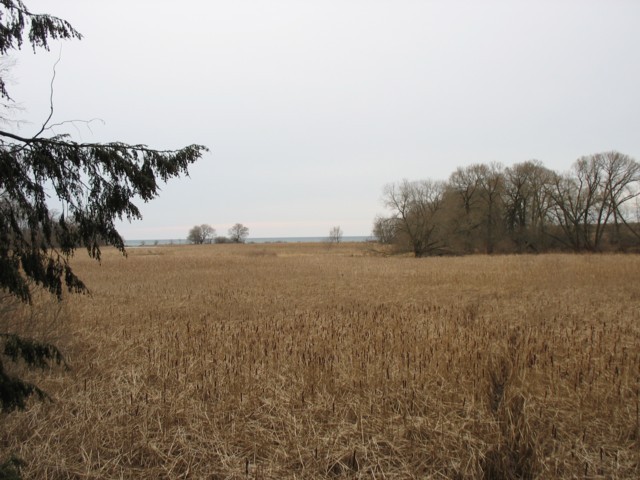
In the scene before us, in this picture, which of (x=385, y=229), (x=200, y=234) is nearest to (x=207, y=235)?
(x=200, y=234)

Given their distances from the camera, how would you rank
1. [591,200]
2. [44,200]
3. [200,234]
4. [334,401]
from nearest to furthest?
[44,200]
[334,401]
[591,200]
[200,234]

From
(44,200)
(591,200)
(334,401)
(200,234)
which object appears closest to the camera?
(44,200)

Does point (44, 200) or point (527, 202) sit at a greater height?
point (527, 202)

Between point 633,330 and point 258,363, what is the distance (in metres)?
7.40

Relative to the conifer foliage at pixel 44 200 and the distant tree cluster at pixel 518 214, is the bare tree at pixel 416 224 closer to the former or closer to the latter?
the distant tree cluster at pixel 518 214

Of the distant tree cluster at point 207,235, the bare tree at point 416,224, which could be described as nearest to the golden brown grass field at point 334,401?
the bare tree at point 416,224

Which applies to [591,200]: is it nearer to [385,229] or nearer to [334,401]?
[385,229]

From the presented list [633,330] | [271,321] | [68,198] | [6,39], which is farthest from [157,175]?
[633,330]

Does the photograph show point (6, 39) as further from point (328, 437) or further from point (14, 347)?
point (328, 437)

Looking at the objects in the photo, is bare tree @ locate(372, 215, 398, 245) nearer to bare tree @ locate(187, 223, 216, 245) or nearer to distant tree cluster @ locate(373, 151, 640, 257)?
distant tree cluster @ locate(373, 151, 640, 257)

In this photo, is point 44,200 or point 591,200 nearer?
point 44,200

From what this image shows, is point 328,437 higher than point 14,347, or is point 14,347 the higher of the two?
point 14,347

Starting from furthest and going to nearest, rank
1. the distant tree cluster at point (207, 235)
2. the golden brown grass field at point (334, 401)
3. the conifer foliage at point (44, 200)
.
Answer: the distant tree cluster at point (207, 235) → the golden brown grass field at point (334, 401) → the conifer foliage at point (44, 200)

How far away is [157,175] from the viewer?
108 inches
